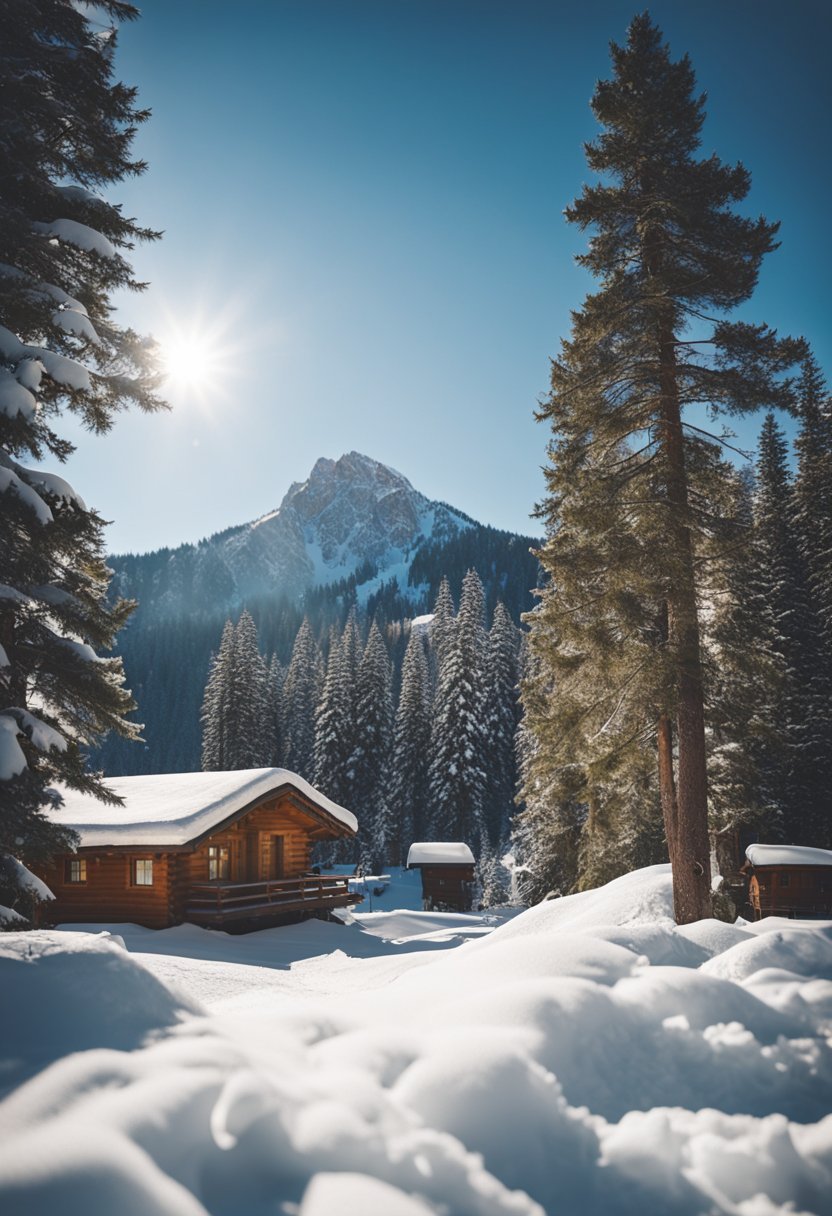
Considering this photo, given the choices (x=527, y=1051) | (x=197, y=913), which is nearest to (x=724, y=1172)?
(x=527, y=1051)

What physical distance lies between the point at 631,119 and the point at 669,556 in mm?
8286

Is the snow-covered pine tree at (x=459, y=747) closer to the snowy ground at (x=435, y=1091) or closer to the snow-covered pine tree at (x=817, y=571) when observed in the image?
the snow-covered pine tree at (x=817, y=571)

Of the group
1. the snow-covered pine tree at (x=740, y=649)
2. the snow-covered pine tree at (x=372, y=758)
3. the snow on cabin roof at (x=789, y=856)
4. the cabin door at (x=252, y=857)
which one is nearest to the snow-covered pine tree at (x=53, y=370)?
the snow-covered pine tree at (x=740, y=649)

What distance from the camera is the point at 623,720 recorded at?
37.1ft

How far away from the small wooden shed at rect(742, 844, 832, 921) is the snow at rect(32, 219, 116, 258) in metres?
28.4

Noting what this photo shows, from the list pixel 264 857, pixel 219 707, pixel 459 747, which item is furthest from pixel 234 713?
pixel 264 857

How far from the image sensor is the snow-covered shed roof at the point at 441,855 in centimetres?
3578

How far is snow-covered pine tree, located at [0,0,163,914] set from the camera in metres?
6.66

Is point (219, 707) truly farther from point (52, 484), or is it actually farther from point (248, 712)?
point (52, 484)

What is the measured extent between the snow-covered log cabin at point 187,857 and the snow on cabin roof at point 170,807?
0.03 m

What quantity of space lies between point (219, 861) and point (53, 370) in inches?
660

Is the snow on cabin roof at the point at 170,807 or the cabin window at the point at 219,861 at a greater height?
the snow on cabin roof at the point at 170,807

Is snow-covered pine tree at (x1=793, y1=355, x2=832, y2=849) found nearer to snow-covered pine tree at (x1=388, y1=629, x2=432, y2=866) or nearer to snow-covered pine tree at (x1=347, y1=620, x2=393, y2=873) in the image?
snow-covered pine tree at (x1=388, y1=629, x2=432, y2=866)

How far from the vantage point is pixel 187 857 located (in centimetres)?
1694
